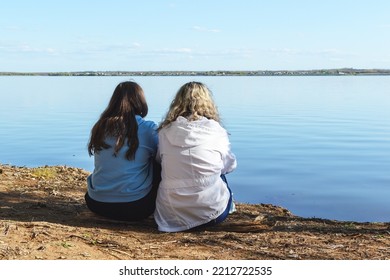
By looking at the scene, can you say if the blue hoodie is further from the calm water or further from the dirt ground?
the calm water

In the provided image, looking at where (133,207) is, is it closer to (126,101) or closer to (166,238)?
(166,238)

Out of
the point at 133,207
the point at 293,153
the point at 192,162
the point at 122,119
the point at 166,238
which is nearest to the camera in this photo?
the point at 166,238

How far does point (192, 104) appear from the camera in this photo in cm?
593

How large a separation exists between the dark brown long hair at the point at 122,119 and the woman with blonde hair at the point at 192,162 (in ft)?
0.95

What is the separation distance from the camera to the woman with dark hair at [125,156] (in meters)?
5.99

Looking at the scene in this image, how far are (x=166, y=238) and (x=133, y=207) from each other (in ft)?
2.09

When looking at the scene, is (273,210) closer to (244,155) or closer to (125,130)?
(125,130)

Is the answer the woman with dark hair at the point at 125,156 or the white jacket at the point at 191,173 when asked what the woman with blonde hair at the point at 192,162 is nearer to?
the white jacket at the point at 191,173

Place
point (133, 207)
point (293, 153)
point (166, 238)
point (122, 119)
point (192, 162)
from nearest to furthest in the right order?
point (166, 238) → point (192, 162) → point (122, 119) → point (133, 207) → point (293, 153)

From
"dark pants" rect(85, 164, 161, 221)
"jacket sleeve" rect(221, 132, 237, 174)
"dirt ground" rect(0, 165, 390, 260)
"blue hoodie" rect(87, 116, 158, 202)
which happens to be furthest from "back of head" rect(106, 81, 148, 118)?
"dirt ground" rect(0, 165, 390, 260)

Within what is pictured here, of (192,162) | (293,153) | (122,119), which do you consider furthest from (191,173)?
(293,153)

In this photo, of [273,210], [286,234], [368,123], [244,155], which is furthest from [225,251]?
[368,123]

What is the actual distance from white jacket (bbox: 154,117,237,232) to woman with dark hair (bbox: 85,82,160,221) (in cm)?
21
